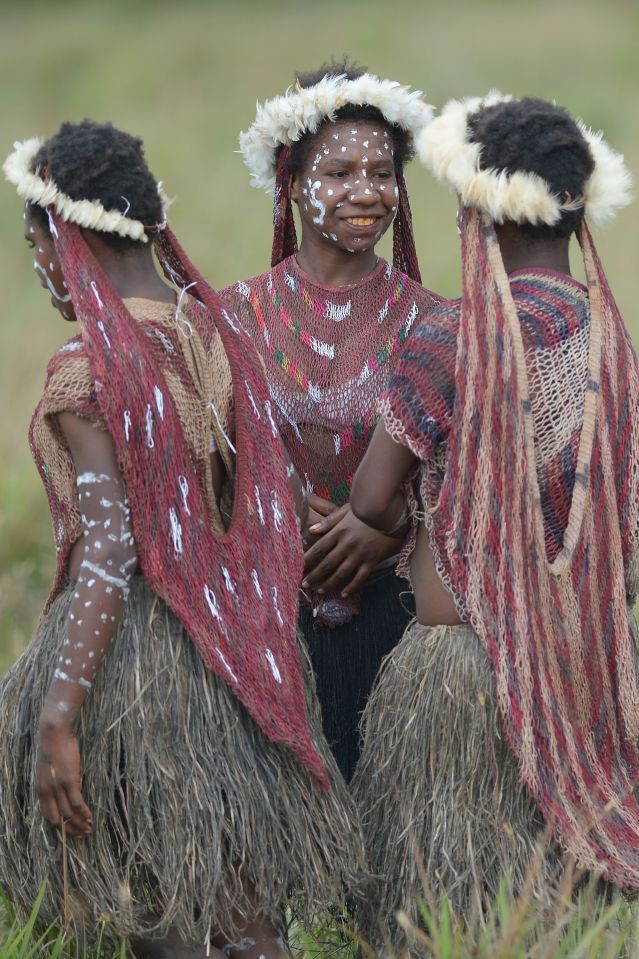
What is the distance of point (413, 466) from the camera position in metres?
3.31

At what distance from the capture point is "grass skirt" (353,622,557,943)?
10.5 ft

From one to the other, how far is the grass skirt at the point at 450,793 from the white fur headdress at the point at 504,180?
0.96 m

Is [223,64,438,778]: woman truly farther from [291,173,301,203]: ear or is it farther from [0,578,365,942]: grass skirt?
[0,578,365,942]: grass skirt

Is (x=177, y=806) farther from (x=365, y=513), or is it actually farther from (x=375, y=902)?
(x=365, y=513)

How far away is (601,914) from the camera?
321cm

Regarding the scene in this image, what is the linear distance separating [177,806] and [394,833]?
54 centimetres

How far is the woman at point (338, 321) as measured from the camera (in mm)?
3805

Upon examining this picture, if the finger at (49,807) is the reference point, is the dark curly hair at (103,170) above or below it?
above

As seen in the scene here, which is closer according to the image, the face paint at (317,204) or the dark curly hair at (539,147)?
the dark curly hair at (539,147)

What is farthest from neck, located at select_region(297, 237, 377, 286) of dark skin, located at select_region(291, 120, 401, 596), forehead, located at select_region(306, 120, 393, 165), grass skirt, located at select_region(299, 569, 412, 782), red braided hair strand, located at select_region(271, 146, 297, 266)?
grass skirt, located at select_region(299, 569, 412, 782)

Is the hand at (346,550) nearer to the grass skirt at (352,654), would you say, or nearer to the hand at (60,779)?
the grass skirt at (352,654)

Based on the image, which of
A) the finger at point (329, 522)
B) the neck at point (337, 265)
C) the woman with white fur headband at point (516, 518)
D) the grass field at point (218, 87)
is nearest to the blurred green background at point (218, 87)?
the grass field at point (218, 87)

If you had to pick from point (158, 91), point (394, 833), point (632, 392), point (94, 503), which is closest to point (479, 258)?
point (632, 392)

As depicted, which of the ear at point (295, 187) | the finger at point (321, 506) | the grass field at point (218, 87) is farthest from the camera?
the grass field at point (218, 87)
